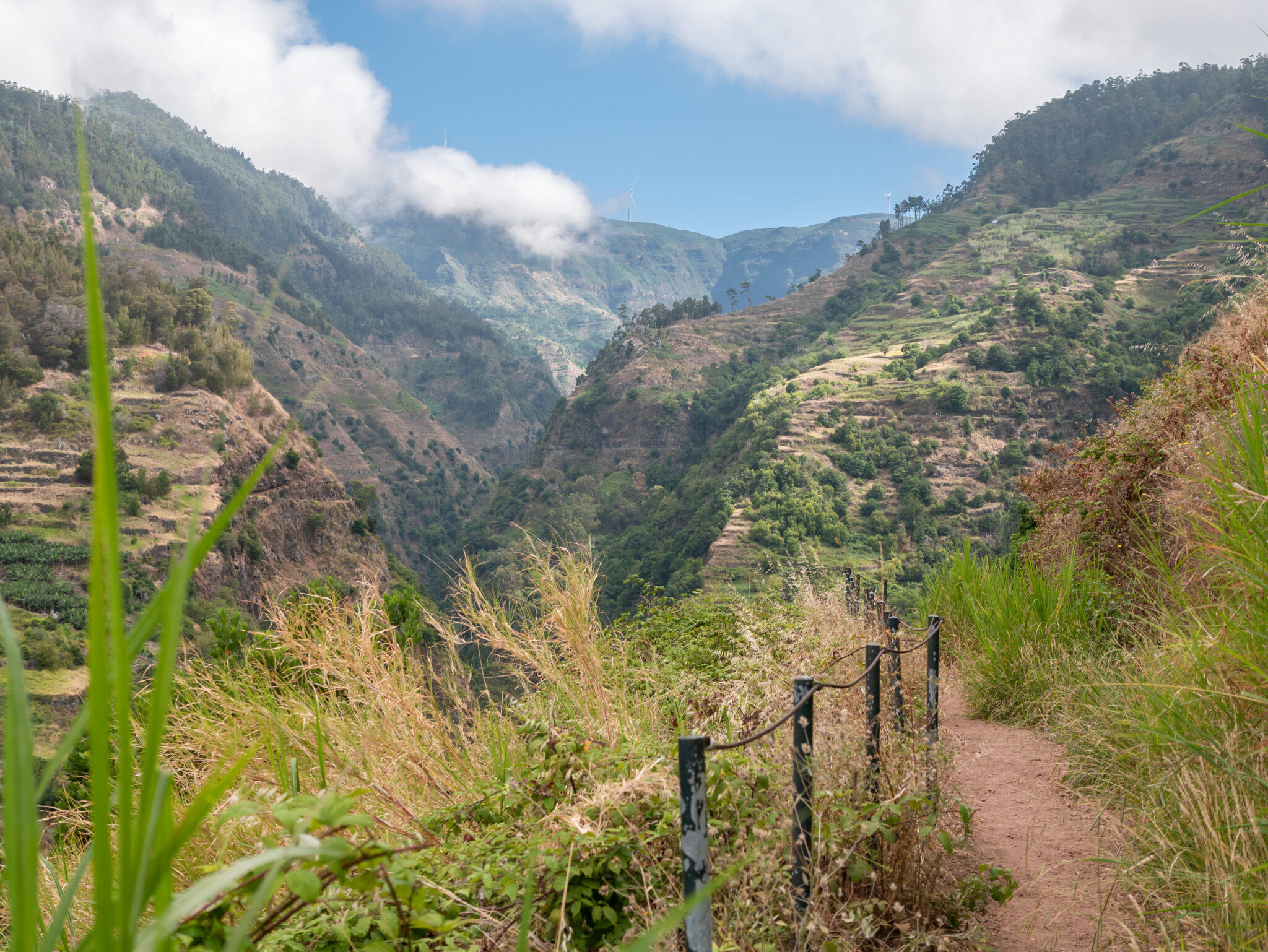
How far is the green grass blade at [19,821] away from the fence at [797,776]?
802mm

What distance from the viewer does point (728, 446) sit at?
2623 inches

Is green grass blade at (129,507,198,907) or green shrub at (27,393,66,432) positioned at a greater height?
green shrub at (27,393,66,432)

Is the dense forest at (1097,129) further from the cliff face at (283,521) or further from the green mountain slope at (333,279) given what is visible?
the cliff face at (283,521)

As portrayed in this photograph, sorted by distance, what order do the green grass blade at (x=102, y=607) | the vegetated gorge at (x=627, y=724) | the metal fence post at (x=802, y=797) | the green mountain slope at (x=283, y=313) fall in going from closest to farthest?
the green grass blade at (x=102, y=607) < the vegetated gorge at (x=627, y=724) < the metal fence post at (x=802, y=797) < the green mountain slope at (x=283, y=313)

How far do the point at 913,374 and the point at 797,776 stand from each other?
66.5 metres

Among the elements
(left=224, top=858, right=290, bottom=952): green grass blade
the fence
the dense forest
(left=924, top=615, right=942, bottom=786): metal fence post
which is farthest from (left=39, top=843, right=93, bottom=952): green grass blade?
the dense forest

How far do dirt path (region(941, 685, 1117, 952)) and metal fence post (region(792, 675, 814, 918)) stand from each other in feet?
2.64

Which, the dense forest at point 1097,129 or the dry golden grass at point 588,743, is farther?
the dense forest at point 1097,129

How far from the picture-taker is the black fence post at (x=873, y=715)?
2551 millimetres

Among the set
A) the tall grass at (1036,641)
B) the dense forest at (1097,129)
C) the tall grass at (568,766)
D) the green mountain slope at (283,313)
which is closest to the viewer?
the tall grass at (568,766)

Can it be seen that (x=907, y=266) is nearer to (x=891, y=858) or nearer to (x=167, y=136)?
(x=891, y=858)

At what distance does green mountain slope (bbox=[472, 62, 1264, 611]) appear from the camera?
49938 mm

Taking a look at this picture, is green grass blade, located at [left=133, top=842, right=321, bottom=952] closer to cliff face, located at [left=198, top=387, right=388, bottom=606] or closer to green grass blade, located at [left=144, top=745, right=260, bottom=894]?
green grass blade, located at [left=144, top=745, right=260, bottom=894]

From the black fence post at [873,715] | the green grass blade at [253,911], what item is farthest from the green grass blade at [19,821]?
the black fence post at [873,715]
